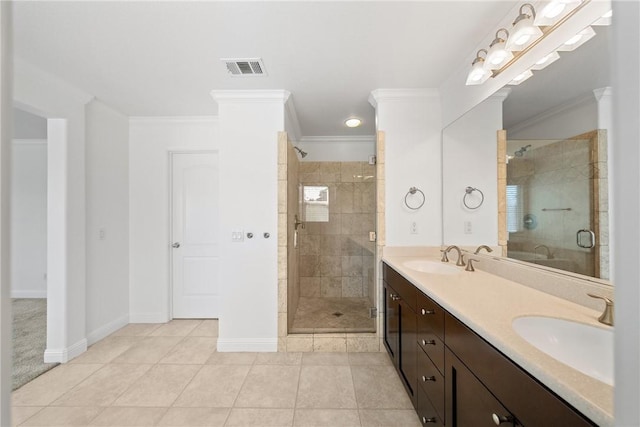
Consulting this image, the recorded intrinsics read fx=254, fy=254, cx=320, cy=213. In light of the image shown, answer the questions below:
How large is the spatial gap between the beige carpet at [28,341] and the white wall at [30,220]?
0.33 metres

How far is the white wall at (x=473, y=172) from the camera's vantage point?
1.75m

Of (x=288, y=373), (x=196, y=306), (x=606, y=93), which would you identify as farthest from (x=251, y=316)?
(x=606, y=93)

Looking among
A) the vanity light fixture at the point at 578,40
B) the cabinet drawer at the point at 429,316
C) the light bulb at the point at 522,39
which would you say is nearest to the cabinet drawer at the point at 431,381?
the cabinet drawer at the point at 429,316

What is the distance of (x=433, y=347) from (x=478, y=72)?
1748mm

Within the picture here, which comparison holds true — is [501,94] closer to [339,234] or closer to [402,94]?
[402,94]

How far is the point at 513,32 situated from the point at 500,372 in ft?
5.50

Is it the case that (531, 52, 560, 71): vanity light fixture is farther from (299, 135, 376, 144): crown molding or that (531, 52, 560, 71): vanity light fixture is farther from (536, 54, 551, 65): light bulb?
(299, 135, 376, 144): crown molding

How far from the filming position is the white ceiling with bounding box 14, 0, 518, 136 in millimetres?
1451

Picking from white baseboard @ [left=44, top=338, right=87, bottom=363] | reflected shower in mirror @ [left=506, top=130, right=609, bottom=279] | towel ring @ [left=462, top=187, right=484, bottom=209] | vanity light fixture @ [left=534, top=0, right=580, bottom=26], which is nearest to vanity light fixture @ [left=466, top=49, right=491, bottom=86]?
vanity light fixture @ [left=534, top=0, right=580, bottom=26]

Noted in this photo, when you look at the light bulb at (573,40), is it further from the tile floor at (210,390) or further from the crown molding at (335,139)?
the crown molding at (335,139)

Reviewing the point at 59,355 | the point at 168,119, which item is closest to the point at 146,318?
the point at 59,355

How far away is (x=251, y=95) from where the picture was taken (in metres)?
2.39

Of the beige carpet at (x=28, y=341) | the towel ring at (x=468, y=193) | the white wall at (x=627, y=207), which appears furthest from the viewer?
the beige carpet at (x=28, y=341)

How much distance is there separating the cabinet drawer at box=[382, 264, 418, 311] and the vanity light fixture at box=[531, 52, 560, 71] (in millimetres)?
1399
